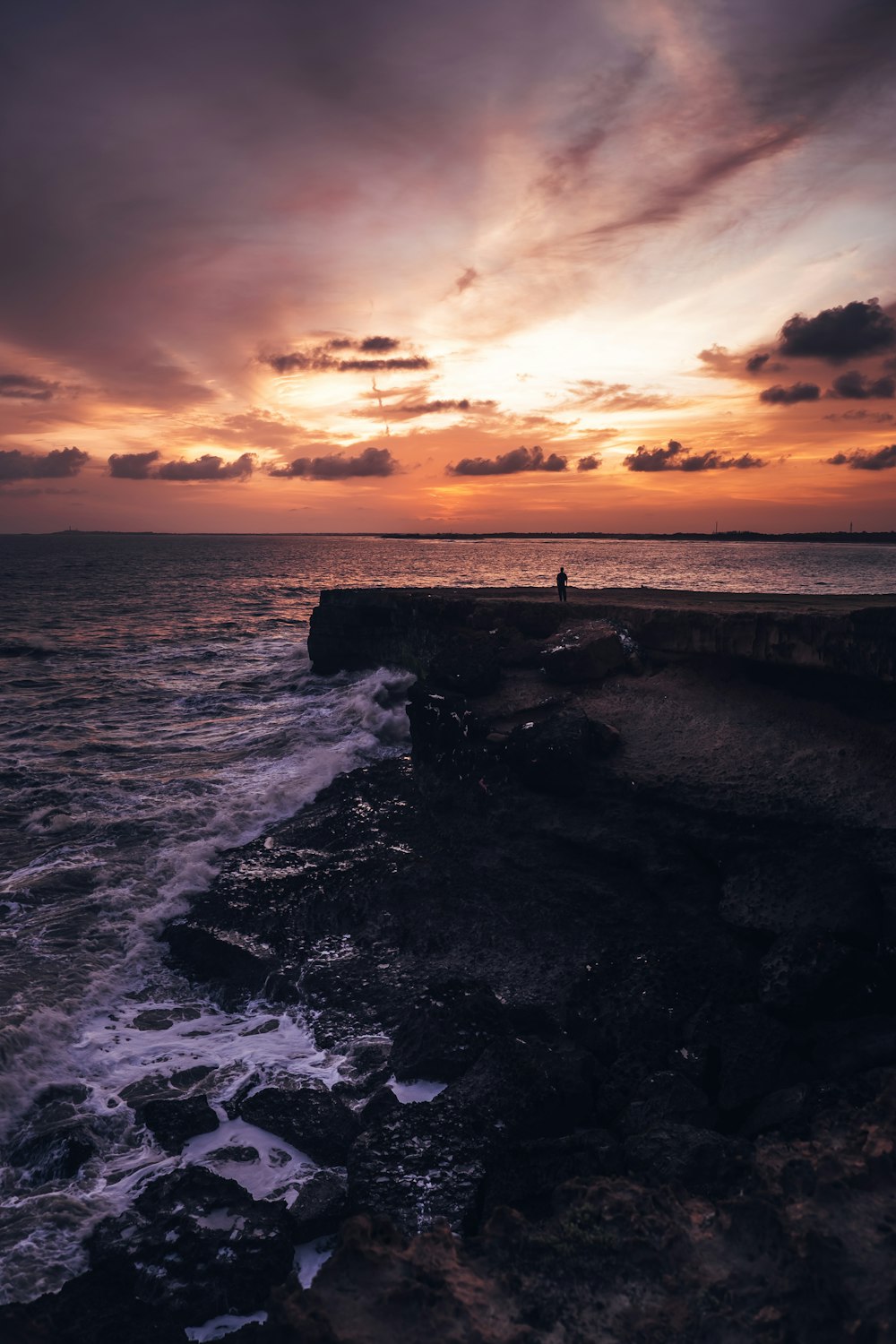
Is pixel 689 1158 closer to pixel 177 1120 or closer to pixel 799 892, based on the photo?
pixel 799 892

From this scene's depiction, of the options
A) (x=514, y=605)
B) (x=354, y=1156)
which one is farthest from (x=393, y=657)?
(x=354, y=1156)

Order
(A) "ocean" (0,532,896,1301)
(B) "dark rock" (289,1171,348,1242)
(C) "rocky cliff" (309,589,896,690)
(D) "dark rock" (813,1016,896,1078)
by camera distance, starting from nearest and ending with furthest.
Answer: (B) "dark rock" (289,1171,348,1242), (A) "ocean" (0,532,896,1301), (D) "dark rock" (813,1016,896,1078), (C) "rocky cliff" (309,589,896,690)

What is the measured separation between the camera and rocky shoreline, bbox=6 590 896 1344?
464 centimetres

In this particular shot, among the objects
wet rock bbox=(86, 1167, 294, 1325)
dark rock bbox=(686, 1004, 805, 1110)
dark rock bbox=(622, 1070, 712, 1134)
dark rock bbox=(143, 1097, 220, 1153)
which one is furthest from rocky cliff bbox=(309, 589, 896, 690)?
wet rock bbox=(86, 1167, 294, 1325)

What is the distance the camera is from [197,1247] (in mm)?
6066

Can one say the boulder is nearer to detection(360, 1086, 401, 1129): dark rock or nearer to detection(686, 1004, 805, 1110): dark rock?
detection(686, 1004, 805, 1110): dark rock

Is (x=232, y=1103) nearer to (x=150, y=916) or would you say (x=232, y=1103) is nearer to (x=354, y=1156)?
(x=354, y=1156)

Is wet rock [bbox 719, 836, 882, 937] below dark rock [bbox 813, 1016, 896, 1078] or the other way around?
the other way around

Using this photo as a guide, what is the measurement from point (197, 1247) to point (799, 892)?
794 centimetres

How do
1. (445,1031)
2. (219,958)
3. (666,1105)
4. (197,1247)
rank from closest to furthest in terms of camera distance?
(197,1247) → (666,1105) → (445,1031) → (219,958)

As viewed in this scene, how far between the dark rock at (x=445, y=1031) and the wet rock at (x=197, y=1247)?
7.08ft

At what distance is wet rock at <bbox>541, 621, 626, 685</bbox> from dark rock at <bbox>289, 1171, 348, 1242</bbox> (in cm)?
1218

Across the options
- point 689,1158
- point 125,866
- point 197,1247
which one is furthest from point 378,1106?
point 125,866

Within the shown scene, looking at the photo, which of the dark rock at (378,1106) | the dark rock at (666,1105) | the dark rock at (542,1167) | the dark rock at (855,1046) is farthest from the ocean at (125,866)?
the dark rock at (855,1046)
